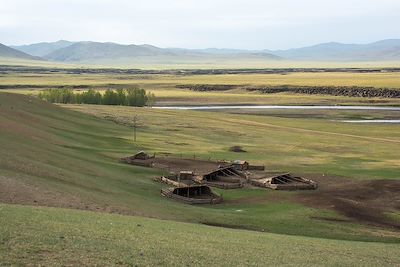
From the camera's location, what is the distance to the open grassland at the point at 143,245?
17.4 metres

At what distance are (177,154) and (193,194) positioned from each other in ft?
67.3

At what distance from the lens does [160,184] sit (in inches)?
1826

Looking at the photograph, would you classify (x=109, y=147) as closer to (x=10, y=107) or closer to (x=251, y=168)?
(x=10, y=107)

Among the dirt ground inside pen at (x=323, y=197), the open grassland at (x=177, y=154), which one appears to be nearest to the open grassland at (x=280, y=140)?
the open grassland at (x=177, y=154)

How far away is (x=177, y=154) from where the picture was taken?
62.9m

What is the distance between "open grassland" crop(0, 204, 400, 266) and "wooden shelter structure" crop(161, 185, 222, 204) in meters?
12.3

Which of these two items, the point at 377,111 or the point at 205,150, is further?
the point at 377,111

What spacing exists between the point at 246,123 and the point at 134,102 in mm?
42396

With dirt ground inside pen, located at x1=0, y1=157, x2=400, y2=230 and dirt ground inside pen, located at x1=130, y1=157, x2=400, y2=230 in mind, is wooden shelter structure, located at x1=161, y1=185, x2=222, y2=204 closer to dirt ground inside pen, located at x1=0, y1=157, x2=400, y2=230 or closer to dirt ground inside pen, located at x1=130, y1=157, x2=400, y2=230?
dirt ground inside pen, located at x1=0, y1=157, x2=400, y2=230

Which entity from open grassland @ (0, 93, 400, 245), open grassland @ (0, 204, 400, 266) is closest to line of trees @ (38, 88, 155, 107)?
open grassland @ (0, 93, 400, 245)

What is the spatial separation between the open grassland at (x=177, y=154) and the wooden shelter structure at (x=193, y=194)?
102 cm

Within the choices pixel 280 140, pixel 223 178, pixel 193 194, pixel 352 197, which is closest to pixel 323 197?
pixel 352 197

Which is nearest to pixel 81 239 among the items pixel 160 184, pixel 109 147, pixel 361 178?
pixel 160 184

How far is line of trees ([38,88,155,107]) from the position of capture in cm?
12600
